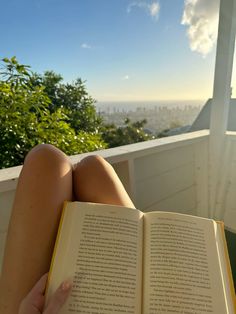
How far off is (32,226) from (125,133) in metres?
2.69

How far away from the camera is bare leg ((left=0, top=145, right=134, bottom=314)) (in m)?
0.62

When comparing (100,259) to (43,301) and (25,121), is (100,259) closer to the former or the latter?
(43,301)

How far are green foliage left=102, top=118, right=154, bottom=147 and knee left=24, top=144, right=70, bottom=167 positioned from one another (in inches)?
95.1

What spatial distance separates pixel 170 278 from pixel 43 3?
3.73 metres

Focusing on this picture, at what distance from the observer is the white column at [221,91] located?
5.14 feet

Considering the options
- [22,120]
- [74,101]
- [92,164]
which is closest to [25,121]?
[22,120]

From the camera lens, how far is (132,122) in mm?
3270

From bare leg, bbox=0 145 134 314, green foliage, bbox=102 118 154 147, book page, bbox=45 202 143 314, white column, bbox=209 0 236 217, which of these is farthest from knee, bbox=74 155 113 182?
green foliage, bbox=102 118 154 147

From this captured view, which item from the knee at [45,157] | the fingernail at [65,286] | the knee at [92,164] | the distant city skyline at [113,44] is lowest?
the fingernail at [65,286]

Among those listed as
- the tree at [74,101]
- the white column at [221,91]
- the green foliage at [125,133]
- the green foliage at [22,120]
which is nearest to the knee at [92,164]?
the green foliage at [22,120]

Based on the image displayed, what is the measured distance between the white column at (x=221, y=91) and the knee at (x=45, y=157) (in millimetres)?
1263

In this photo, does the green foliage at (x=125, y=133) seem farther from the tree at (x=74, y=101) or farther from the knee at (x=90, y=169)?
the knee at (x=90, y=169)

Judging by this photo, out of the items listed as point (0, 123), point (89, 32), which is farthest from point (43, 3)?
point (0, 123)

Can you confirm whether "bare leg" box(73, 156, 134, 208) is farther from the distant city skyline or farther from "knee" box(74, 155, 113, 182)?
the distant city skyline
